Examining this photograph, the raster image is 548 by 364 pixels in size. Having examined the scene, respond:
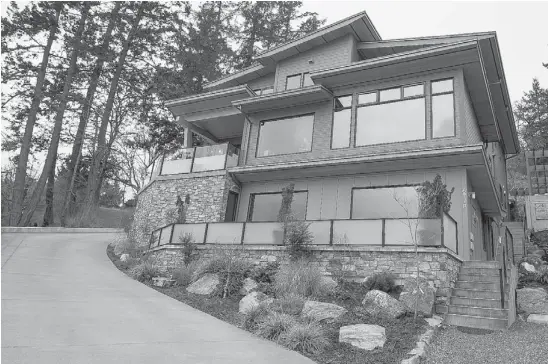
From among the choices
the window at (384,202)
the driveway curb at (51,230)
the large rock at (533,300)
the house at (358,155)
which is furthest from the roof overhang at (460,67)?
the driveway curb at (51,230)

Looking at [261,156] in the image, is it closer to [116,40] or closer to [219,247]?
[219,247]

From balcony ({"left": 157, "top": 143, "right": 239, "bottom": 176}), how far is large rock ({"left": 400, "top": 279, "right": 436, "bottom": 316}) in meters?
9.40

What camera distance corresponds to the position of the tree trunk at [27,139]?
2386cm

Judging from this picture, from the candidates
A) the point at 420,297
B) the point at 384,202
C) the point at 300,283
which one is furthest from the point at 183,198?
the point at 420,297

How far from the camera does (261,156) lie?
16844 mm

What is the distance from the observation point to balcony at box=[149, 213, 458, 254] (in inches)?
408

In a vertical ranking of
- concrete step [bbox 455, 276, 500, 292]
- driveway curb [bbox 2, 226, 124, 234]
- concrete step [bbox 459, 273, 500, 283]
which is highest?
driveway curb [bbox 2, 226, 124, 234]

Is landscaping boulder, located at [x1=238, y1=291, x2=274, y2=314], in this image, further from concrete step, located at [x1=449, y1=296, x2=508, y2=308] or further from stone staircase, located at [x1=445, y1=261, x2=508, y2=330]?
concrete step, located at [x1=449, y1=296, x2=508, y2=308]

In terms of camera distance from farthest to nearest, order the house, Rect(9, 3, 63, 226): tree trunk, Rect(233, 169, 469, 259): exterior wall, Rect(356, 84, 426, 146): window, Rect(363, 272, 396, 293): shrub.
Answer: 1. Rect(9, 3, 63, 226): tree trunk
2. Rect(356, 84, 426, 146): window
3. Rect(233, 169, 469, 259): exterior wall
4. the house
5. Rect(363, 272, 396, 293): shrub

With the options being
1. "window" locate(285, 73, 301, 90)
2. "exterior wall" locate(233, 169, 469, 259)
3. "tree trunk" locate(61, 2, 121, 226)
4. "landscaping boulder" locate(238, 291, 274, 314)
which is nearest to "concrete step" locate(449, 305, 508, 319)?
"exterior wall" locate(233, 169, 469, 259)

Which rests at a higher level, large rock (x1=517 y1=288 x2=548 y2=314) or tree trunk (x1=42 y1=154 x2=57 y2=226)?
tree trunk (x1=42 y1=154 x2=57 y2=226)

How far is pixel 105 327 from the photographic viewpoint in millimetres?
6855

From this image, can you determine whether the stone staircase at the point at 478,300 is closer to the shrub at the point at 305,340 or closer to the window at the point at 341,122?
the shrub at the point at 305,340

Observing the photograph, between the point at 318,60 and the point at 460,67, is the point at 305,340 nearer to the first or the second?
the point at 460,67
